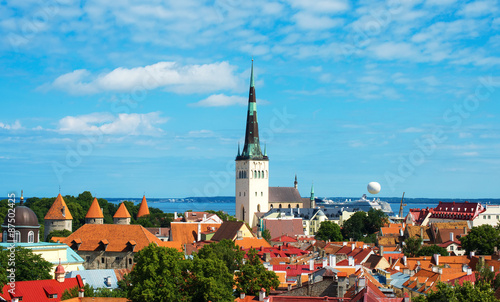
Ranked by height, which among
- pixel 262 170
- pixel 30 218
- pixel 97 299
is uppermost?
pixel 262 170

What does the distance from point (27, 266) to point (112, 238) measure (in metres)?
18.3

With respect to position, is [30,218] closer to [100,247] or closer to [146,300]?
[100,247]

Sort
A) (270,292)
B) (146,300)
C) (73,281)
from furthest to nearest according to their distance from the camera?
(73,281)
(270,292)
(146,300)

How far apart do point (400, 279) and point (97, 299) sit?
18783 millimetres

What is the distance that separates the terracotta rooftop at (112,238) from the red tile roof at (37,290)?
1953 centimetres

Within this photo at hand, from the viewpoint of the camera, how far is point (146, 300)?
32969mm

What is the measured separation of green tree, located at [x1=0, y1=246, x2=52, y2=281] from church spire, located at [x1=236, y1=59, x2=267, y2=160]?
91.8m

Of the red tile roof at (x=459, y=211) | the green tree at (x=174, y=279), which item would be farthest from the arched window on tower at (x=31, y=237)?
the red tile roof at (x=459, y=211)

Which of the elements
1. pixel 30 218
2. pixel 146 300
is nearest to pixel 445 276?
pixel 146 300

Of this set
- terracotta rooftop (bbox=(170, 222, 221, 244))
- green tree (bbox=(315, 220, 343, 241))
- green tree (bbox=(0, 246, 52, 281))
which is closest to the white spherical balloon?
green tree (bbox=(315, 220, 343, 241))

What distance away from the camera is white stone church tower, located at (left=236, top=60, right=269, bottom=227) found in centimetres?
13675

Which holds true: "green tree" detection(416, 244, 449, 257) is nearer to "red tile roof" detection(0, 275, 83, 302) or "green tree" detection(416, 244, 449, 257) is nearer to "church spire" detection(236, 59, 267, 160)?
"red tile roof" detection(0, 275, 83, 302)

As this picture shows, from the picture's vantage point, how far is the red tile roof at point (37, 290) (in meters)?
37.8

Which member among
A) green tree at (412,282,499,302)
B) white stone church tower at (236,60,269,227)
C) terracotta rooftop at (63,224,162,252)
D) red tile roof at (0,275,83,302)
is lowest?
red tile roof at (0,275,83,302)
